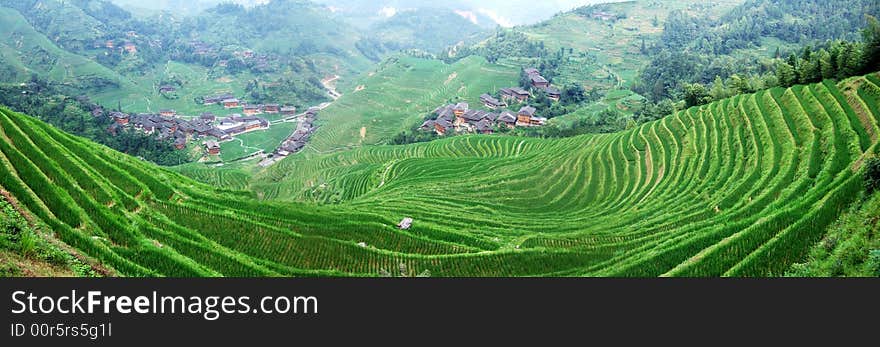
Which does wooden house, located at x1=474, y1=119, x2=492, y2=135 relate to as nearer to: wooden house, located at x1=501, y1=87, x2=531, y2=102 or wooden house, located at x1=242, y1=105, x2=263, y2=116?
wooden house, located at x1=501, y1=87, x2=531, y2=102

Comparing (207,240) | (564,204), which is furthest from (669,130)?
(207,240)

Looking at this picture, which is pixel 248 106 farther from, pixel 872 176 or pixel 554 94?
pixel 872 176

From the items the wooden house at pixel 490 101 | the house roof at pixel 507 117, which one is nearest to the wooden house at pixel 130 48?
the wooden house at pixel 490 101

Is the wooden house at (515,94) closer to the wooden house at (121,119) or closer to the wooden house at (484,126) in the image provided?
the wooden house at (484,126)

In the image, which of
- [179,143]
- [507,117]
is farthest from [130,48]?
[507,117]

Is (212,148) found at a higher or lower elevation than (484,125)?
lower

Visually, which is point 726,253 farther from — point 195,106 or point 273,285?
point 195,106
